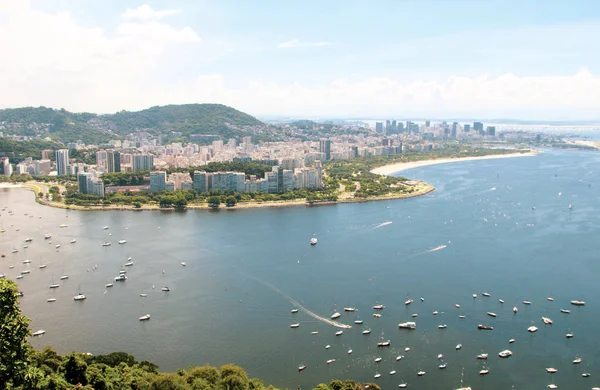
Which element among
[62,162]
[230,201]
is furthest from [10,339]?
[62,162]

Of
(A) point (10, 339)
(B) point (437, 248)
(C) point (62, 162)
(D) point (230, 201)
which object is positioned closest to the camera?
(A) point (10, 339)

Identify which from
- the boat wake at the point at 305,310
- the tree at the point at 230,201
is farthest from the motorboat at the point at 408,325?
the tree at the point at 230,201

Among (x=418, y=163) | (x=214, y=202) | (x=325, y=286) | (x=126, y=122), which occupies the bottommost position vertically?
(x=325, y=286)

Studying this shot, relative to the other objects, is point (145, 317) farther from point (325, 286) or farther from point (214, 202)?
point (214, 202)

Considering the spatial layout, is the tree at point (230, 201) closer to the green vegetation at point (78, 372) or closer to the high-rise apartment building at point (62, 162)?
the high-rise apartment building at point (62, 162)

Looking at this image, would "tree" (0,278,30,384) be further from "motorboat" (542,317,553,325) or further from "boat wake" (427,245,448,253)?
"boat wake" (427,245,448,253)

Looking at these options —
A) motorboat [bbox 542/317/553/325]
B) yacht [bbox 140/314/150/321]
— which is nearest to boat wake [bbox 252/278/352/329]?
yacht [bbox 140/314/150/321]

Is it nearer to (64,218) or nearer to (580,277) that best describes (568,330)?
(580,277)
